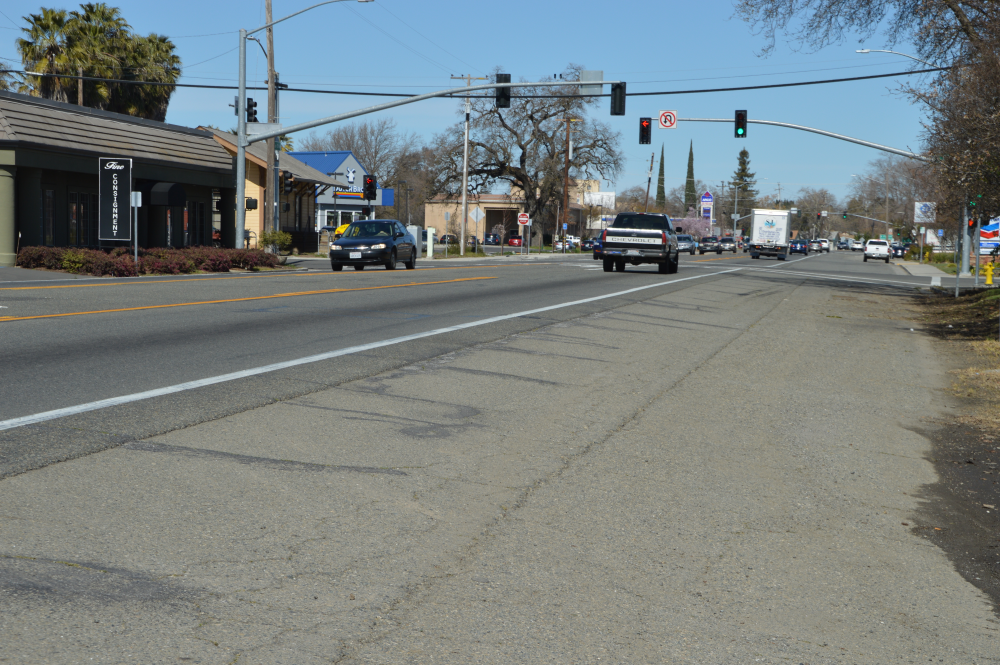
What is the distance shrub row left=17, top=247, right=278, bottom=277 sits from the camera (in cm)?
2686

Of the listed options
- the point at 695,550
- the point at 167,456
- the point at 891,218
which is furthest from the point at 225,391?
the point at 891,218

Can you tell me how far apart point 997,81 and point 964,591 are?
1648cm

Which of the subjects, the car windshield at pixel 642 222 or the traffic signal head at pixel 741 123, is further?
the traffic signal head at pixel 741 123

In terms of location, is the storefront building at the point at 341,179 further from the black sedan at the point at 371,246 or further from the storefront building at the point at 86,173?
the black sedan at the point at 371,246

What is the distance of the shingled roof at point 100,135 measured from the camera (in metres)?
30.5

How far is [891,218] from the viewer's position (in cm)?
14425

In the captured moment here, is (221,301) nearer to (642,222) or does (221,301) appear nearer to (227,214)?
(642,222)

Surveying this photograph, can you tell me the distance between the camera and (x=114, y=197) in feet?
97.4

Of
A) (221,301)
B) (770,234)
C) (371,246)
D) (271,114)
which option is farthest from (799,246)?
(221,301)

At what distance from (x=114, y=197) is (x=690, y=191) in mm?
166333

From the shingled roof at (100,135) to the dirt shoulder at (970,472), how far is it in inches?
1071

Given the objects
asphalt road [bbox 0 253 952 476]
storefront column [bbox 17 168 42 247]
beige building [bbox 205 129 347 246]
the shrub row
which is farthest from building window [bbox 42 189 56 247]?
asphalt road [bbox 0 253 952 476]

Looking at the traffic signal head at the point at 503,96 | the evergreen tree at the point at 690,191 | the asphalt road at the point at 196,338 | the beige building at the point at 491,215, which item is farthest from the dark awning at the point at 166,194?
the evergreen tree at the point at 690,191

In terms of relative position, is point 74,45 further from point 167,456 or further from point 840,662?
point 840,662
